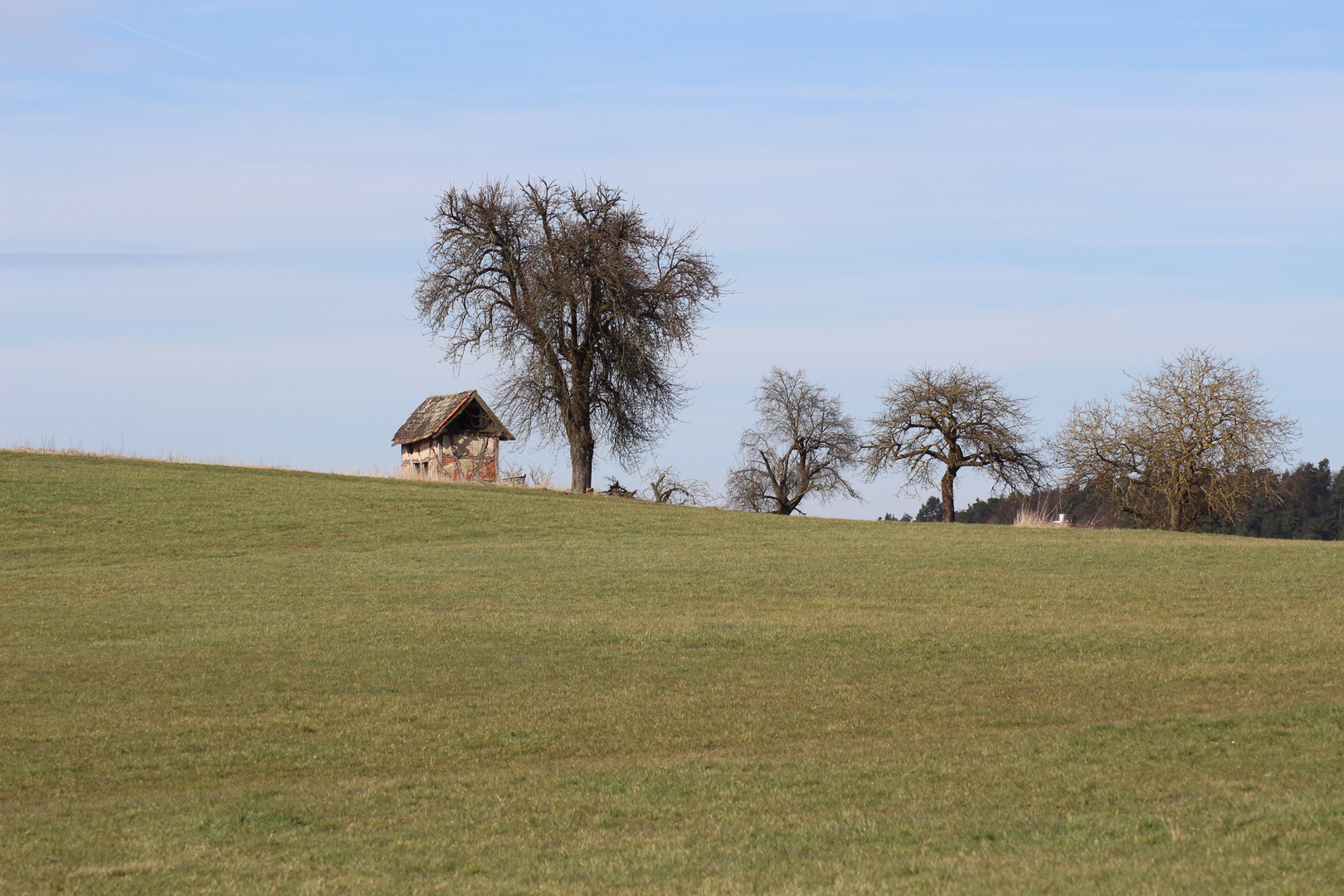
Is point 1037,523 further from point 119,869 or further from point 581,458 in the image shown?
point 119,869

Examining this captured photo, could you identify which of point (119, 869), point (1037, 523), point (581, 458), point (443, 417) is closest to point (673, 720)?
point (119, 869)

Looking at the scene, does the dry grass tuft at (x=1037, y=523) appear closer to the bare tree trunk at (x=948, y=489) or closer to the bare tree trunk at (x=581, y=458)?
the bare tree trunk at (x=948, y=489)

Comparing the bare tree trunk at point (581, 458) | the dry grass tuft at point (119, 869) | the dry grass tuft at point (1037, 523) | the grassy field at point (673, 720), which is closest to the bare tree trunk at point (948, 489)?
the dry grass tuft at point (1037, 523)

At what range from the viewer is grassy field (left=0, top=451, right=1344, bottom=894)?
23.4 feet

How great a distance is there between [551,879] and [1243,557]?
Result: 72.5 ft

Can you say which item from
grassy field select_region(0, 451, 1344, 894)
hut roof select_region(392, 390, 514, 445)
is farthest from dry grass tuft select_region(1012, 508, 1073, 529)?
hut roof select_region(392, 390, 514, 445)

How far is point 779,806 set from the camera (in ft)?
28.1

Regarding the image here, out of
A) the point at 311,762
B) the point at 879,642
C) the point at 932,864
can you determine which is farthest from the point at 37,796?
the point at 879,642

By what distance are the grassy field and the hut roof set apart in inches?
1101

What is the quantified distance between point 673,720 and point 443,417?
44.3 meters

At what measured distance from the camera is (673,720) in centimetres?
1196

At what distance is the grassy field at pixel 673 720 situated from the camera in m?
7.14

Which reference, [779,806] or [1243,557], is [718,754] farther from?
[1243,557]

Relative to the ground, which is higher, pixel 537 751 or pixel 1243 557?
pixel 1243 557
